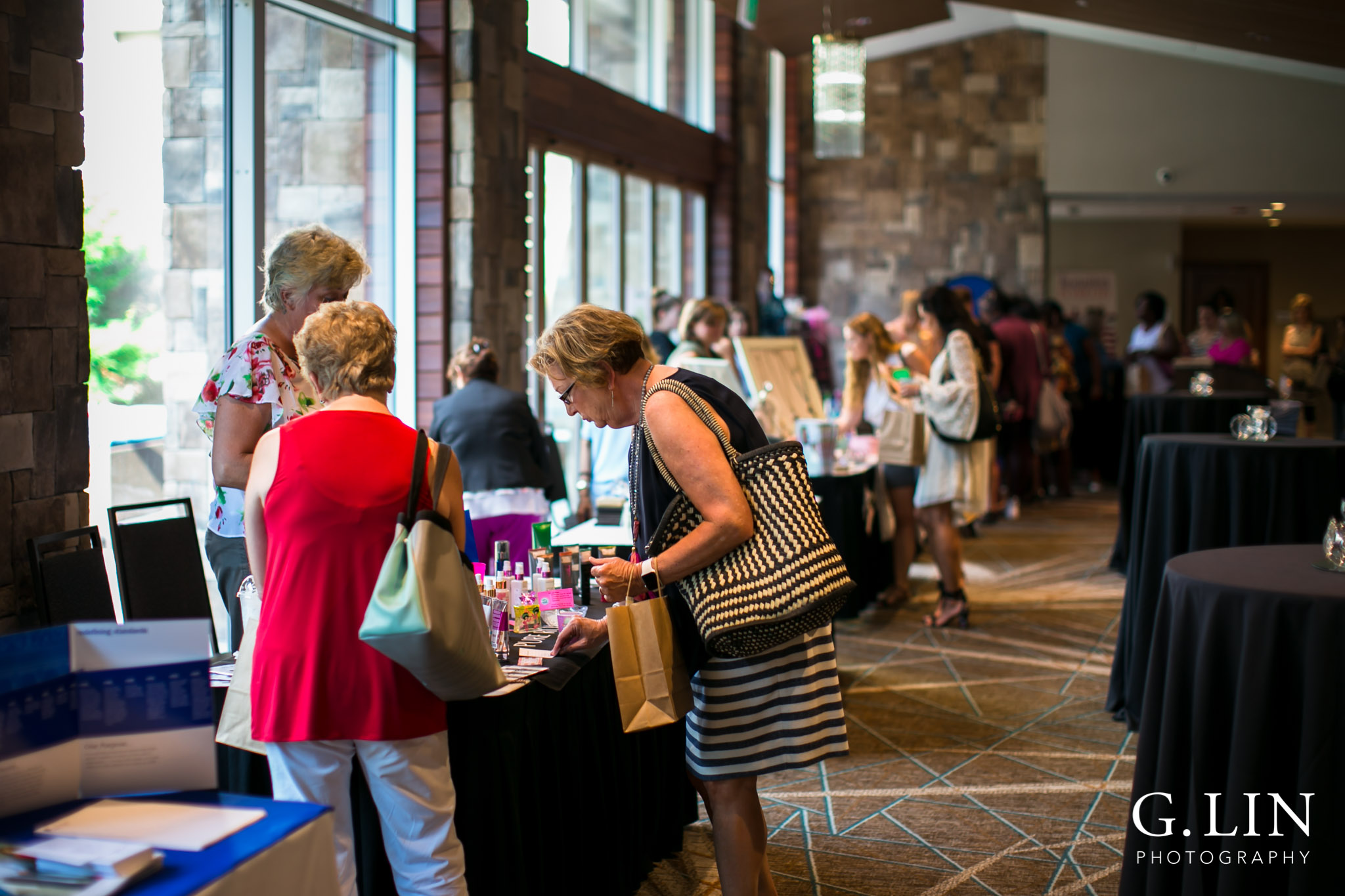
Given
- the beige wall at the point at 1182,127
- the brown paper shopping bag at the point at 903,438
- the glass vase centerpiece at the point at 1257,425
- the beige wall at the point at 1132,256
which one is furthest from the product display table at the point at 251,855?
the beige wall at the point at 1132,256

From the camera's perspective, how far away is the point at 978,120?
1314 centimetres

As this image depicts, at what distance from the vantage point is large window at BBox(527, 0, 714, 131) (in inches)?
292

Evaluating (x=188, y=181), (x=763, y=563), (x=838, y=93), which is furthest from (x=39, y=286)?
(x=838, y=93)

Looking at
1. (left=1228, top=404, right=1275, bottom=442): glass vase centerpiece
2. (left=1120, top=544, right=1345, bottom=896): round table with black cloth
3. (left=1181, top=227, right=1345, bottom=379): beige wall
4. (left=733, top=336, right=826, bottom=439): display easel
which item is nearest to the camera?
(left=1120, top=544, right=1345, bottom=896): round table with black cloth

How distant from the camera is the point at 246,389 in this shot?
279cm

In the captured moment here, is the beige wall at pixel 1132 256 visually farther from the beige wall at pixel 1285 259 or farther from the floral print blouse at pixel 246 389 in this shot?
the floral print blouse at pixel 246 389

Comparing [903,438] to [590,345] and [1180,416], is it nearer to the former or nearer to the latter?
[1180,416]

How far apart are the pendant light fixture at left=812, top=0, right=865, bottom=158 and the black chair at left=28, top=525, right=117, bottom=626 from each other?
4.76m

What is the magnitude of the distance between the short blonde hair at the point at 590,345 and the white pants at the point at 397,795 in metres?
0.71

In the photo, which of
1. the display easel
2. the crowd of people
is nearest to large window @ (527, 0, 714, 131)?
the display easel

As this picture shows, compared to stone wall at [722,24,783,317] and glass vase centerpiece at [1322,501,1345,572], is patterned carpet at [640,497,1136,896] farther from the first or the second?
stone wall at [722,24,783,317]

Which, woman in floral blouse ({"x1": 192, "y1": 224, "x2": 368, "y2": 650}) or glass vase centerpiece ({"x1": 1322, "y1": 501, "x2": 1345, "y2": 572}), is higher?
woman in floral blouse ({"x1": 192, "y1": 224, "x2": 368, "y2": 650})

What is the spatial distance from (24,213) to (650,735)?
2078mm

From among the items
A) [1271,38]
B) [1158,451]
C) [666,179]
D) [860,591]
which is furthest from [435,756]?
[1271,38]
